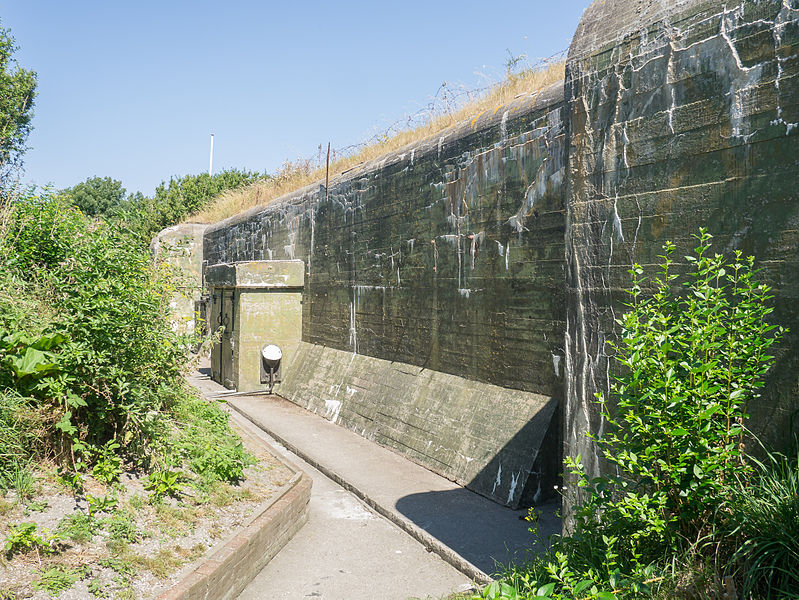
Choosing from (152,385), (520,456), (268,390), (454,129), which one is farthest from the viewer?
(268,390)

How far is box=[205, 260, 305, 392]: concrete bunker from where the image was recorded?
1318 cm

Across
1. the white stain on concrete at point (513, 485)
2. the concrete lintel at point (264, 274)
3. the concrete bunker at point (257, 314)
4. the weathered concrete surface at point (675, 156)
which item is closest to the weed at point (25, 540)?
the weathered concrete surface at point (675, 156)

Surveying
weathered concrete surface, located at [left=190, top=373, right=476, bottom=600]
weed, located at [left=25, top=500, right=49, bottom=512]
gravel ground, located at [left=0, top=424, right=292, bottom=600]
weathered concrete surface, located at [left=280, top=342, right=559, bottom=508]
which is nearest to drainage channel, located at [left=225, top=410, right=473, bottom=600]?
weathered concrete surface, located at [left=190, top=373, right=476, bottom=600]

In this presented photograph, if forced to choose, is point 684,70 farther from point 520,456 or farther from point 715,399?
point 520,456

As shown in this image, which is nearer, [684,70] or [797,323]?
[797,323]

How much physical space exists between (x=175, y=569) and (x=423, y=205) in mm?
6099

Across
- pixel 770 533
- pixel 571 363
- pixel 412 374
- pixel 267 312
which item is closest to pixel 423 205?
pixel 412 374

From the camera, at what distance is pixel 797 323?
3.42 m

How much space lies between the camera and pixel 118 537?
163 inches

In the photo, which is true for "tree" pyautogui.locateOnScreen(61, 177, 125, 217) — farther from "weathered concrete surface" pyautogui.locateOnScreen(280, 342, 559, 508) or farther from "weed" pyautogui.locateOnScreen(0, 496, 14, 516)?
"weed" pyautogui.locateOnScreen(0, 496, 14, 516)

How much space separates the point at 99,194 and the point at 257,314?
40.1 meters

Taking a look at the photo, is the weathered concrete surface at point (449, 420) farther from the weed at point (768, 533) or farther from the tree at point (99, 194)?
the tree at point (99, 194)

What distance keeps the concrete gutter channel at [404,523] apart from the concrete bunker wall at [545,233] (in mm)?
1093

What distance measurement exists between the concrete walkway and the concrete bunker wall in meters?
0.34
